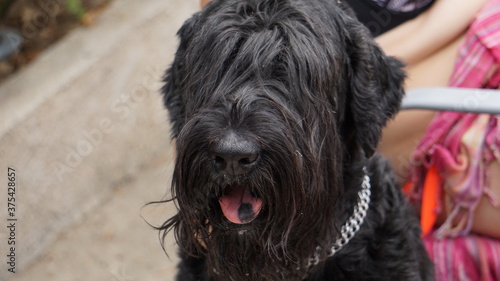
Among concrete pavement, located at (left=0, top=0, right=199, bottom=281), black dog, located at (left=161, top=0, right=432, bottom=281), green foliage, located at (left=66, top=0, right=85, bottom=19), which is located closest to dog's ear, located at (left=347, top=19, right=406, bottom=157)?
black dog, located at (left=161, top=0, right=432, bottom=281)

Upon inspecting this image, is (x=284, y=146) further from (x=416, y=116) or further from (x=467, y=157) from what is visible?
(x=416, y=116)

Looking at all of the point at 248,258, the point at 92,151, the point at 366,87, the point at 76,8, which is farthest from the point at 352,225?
the point at 76,8

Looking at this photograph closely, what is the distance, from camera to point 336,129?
94.3 inches

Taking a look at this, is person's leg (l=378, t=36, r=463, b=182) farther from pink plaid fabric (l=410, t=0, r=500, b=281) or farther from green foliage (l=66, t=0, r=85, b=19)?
green foliage (l=66, t=0, r=85, b=19)

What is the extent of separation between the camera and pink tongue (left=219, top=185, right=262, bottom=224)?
2.16 m

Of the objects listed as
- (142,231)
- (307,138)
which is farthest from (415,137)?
(142,231)

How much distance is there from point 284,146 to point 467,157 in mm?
1233

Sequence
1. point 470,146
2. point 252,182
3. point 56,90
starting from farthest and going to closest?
point 56,90 → point 470,146 → point 252,182

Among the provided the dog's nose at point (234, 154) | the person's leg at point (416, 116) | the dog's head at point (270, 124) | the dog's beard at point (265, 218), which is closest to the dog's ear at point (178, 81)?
the dog's head at point (270, 124)

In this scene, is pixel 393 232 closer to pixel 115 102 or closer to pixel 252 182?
pixel 252 182

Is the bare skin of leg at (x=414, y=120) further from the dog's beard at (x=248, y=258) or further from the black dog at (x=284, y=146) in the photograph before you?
the dog's beard at (x=248, y=258)

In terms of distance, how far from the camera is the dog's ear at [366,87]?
7.97 ft

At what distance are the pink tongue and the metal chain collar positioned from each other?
0.47 metres

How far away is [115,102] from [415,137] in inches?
94.5
